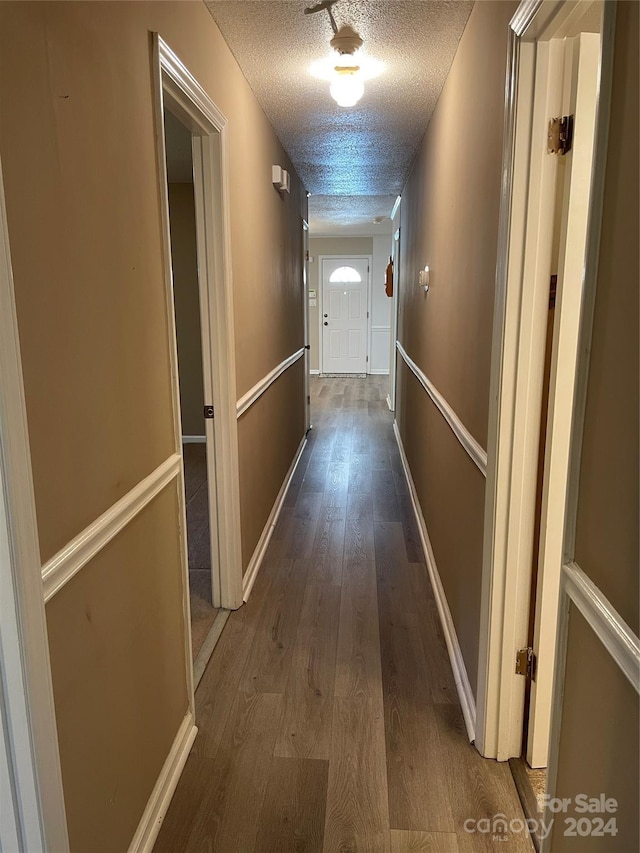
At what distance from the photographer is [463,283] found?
2129 millimetres

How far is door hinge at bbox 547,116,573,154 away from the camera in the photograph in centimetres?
139

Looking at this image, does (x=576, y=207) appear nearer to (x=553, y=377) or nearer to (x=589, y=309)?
(x=553, y=377)

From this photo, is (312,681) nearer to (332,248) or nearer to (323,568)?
(323,568)

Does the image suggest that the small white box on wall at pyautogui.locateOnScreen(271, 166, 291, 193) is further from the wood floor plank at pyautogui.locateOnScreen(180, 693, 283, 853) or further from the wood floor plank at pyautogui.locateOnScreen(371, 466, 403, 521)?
the wood floor plank at pyautogui.locateOnScreen(180, 693, 283, 853)

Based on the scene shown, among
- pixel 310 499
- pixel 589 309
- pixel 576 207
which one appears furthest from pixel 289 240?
pixel 589 309

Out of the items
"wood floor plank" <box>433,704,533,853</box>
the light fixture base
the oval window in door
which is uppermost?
the light fixture base

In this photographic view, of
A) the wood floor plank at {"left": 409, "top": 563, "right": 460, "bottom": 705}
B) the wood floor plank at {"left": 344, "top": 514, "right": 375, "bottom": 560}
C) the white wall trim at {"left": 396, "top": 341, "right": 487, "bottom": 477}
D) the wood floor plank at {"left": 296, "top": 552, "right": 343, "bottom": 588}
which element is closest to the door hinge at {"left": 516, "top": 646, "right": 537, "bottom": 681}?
the wood floor plank at {"left": 409, "top": 563, "right": 460, "bottom": 705}

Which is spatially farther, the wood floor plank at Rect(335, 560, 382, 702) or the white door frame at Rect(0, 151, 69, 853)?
the wood floor plank at Rect(335, 560, 382, 702)

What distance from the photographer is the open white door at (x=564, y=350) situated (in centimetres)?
135

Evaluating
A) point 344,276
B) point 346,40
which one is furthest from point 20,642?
point 344,276

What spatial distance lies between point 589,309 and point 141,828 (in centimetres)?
154

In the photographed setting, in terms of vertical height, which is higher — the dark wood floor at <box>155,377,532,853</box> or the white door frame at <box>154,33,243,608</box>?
the white door frame at <box>154,33,243,608</box>

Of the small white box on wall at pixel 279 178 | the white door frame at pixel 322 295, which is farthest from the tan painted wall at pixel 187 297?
the white door frame at pixel 322 295

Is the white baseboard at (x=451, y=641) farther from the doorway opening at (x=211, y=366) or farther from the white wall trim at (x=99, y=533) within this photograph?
the white wall trim at (x=99, y=533)
